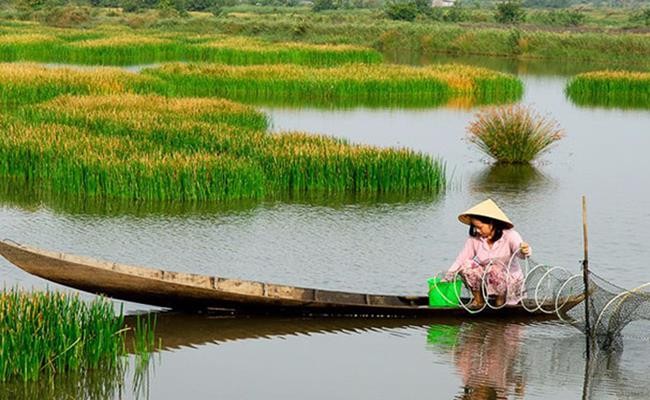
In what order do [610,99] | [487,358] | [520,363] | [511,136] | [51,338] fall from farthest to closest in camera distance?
[610,99], [511,136], [487,358], [520,363], [51,338]

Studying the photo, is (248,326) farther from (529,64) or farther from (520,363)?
(529,64)

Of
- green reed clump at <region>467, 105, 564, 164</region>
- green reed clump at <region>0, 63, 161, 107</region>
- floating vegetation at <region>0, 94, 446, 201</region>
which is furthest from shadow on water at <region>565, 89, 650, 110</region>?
floating vegetation at <region>0, 94, 446, 201</region>

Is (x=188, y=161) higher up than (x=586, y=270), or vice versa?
(x=188, y=161)

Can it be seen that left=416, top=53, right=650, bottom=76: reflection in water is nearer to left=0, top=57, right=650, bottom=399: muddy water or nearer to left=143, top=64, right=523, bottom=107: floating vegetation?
left=143, top=64, right=523, bottom=107: floating vegetation

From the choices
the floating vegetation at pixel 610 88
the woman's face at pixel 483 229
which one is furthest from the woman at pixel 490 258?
the floating vegetation at pixel 610 88

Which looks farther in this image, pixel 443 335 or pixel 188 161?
pixel 188 161

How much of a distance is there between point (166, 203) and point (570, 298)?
732 centimetres

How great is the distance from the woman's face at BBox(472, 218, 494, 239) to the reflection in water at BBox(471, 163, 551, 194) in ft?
27.6

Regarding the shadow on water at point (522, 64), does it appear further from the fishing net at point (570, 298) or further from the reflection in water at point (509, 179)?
the fishing net at point (570, 298)

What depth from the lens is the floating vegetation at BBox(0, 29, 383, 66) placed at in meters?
42.3

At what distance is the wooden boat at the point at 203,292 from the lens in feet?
32.8

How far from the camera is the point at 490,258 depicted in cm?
1062

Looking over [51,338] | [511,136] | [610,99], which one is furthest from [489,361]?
[610,99]

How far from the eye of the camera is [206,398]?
29.7ft
